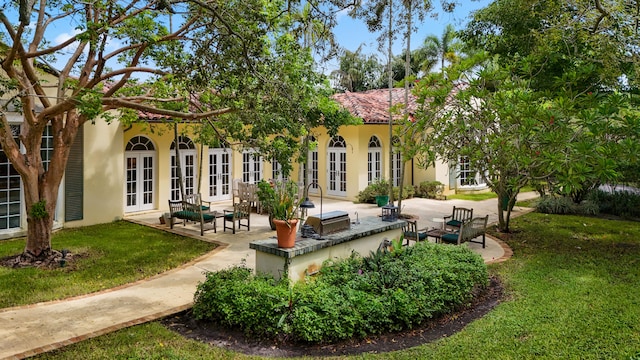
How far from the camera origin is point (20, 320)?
21.9 feet

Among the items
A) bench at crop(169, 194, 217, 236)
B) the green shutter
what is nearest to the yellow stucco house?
the green shutter

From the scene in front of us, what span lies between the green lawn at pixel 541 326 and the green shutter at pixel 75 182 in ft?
28.9

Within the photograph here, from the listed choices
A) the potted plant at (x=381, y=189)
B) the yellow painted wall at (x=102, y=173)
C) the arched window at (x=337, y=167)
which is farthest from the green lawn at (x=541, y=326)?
the arched window at (x=337, y=167)

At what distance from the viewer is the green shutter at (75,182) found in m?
13.5

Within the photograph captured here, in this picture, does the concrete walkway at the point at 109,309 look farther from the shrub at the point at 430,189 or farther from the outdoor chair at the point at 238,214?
the shrub at the point at 430,189

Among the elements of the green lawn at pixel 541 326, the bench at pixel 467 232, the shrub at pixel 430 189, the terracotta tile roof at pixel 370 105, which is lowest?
the green lawn at pixel 541 326

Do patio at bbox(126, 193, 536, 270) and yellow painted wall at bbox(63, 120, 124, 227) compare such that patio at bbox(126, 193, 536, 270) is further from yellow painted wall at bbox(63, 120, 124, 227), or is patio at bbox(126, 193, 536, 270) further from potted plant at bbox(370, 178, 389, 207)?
yellow painted wall at bbox(63, 120, 124, 227)

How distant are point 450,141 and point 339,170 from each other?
30.3 feet

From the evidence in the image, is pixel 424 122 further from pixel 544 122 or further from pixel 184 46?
pixel 184 46

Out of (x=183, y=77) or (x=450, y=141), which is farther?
(x=450, y=141)

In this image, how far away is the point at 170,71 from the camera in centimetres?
864

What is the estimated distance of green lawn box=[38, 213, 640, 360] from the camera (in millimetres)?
5453

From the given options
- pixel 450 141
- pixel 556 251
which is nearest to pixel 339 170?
pixel 450 141

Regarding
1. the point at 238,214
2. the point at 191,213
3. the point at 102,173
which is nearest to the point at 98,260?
the point at 191,213
